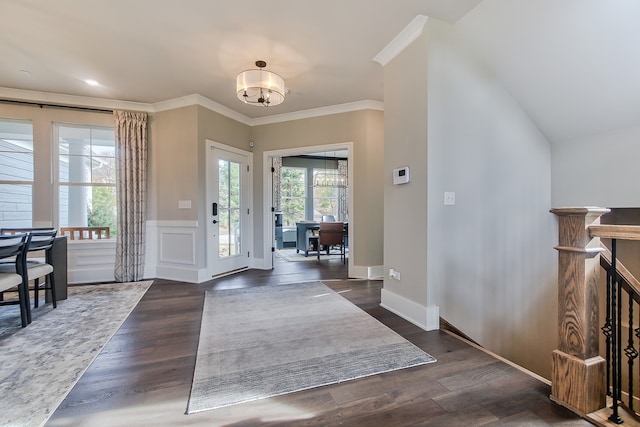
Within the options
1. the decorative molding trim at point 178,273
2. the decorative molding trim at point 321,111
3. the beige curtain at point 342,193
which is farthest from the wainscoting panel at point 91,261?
the beige curtain at point 342,193

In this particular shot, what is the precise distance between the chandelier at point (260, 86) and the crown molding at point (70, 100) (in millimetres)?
2184

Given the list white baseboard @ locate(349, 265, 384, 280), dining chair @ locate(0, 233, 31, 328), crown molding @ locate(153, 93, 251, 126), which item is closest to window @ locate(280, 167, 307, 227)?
crown molding @ locate(153, 93, 251, 126)

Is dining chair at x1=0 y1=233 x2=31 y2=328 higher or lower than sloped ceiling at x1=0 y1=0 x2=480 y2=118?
lower

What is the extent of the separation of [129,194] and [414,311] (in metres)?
4.31

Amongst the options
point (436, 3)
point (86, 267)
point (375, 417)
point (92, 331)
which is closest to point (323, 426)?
point (375, 417)

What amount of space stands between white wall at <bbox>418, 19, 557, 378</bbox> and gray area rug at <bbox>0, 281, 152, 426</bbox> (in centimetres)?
273

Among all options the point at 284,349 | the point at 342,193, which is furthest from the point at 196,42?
the point at 342,193

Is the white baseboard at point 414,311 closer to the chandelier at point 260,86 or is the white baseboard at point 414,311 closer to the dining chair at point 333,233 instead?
the chandelier at point 260,86

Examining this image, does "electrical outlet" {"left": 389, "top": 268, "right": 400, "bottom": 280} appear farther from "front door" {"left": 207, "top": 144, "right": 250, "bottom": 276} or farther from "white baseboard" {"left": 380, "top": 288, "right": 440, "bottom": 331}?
"front door" {"left": 207, "top": 144, "right": 250, "bottom": 276}

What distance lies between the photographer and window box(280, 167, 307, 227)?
859 cm

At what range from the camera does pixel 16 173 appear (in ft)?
13.3

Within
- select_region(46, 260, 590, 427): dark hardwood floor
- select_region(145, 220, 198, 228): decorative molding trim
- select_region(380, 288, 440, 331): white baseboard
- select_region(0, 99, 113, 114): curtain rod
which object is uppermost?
select_region(0, 99, 113, 114): curtain rod

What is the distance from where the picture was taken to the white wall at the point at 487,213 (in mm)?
2561

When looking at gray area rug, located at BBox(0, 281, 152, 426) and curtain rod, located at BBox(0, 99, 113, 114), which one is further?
curtain rod, located at BBox(0, 99, 113, 114)
